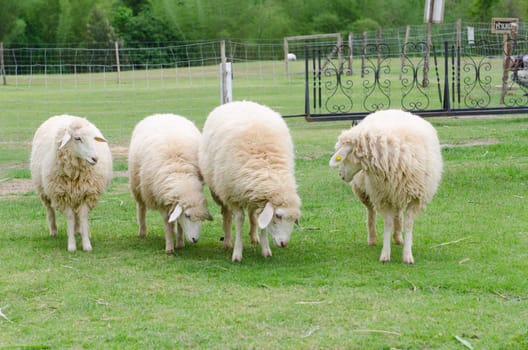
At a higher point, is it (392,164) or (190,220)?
(392,164)

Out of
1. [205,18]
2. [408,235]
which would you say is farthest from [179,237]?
[205,18]

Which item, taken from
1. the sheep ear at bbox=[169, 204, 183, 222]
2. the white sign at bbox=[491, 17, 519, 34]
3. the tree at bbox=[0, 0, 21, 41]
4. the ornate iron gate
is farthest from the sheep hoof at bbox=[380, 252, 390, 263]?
the tree at bbox=[0, 0, 21, 41]

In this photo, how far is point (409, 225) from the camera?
600cm

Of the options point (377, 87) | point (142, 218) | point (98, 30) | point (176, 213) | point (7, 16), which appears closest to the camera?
point (176, 213)

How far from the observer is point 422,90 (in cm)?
2088


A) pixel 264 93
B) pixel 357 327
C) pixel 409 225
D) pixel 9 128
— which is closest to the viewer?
pixel 357 327

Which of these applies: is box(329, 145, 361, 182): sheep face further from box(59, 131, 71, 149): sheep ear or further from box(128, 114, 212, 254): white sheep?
box(59, 131, 71, 149): sheep ear

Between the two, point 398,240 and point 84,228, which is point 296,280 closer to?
point 398,240

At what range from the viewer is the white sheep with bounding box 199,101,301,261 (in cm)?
598

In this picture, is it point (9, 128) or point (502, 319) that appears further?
point (9, 128)

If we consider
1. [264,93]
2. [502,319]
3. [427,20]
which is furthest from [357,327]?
[264,93]

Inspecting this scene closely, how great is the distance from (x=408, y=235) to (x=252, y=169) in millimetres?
1293

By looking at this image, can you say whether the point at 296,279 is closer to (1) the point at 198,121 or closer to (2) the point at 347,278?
(2) the point at 347,278

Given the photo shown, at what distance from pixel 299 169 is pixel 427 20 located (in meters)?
7.28
